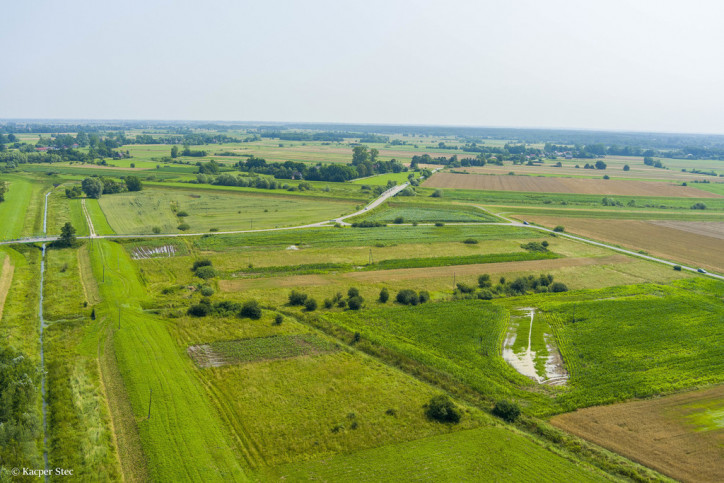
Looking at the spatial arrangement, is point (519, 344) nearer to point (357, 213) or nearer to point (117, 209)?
point (357, 213)

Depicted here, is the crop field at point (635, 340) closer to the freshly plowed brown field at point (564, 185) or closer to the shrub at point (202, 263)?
the shrub at point (202, 263)

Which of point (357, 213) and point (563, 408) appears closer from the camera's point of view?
point (563, 408)

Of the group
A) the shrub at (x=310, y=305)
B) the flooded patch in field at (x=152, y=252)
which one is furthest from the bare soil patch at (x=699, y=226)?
the flooded patch in field at (x=152, y=252)

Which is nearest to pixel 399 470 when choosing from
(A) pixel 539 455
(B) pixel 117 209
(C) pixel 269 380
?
(A) pixel 539 455

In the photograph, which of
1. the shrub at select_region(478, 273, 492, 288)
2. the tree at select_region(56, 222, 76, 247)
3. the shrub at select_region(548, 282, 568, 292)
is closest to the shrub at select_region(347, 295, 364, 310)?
the shrub at select_region(478, 273, 492, 288)

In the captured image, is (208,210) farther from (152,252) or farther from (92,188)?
(152,252)

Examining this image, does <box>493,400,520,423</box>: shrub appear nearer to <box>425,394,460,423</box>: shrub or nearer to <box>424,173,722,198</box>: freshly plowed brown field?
<box>425,394,460,423</box>: shrub

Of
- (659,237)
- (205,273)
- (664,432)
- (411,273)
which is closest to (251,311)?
(205,273)
